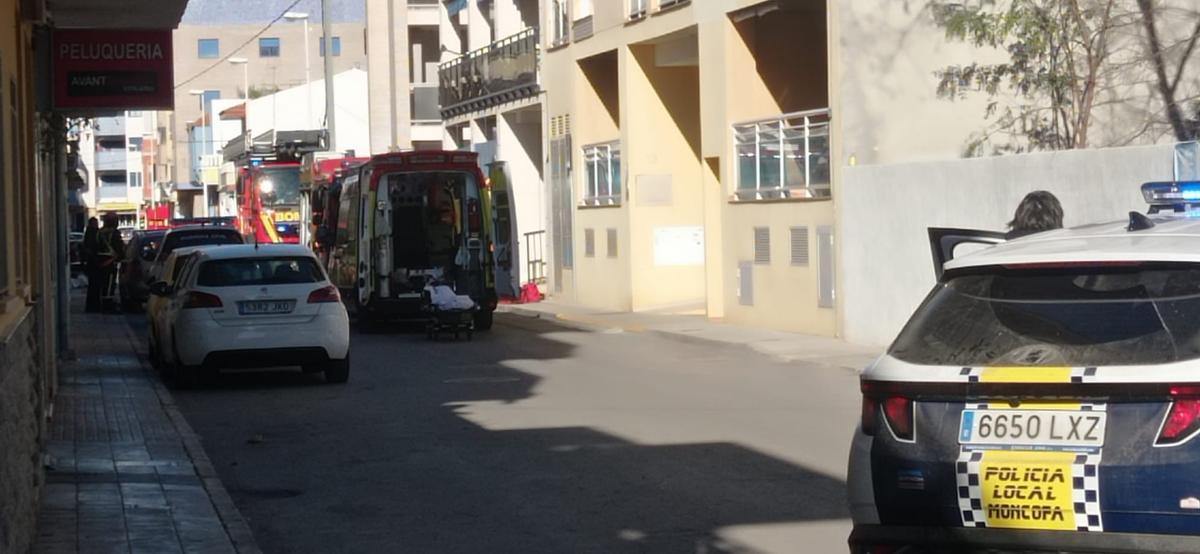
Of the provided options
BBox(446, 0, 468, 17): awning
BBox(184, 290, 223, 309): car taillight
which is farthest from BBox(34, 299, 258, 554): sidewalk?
BBox(446, 0, 468, 17): awning

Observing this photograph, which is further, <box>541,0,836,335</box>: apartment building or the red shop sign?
<box>541,0,836,335</box>: apartment building

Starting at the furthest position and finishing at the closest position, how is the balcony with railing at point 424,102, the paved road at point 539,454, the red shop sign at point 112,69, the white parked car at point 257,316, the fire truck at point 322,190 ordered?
the balcony with railing at point 424,102
the fire truck at point 322,190
the white parked car at point 257,316
the red shop sign at point 112,69
the paved road at point 539,454

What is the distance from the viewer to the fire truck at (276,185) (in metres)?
42.4

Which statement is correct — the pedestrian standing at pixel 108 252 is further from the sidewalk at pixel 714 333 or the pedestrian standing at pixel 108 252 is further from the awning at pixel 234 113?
the awning at pixel 234 113

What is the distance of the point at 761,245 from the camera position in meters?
26.0

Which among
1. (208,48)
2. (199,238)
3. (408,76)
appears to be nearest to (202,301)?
(199,238)

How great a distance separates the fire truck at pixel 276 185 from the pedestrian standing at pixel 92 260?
7.02 metres

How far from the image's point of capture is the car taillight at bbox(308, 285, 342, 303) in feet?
58.9

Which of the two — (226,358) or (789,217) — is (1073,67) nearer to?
(789,217)

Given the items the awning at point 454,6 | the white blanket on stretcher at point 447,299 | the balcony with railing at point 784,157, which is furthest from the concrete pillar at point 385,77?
the white blanket on stretcher at point 447,299

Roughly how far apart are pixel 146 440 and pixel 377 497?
344 centimetres

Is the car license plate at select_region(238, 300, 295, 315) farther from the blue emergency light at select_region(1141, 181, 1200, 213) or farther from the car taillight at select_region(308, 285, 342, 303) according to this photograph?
the blue emergency light at select_region(1141, 181, 1200, 213)

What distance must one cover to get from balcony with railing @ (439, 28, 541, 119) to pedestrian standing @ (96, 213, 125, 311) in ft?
31.4

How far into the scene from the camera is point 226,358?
696 inches
